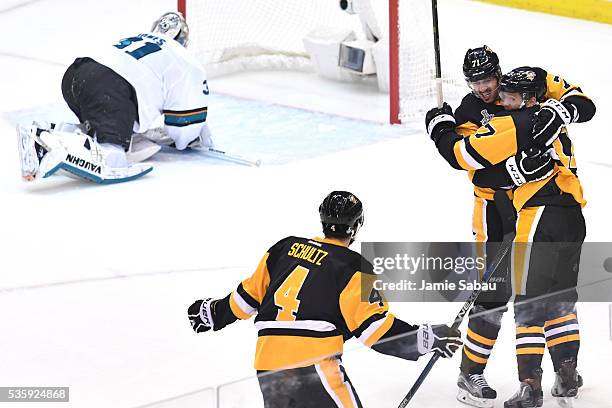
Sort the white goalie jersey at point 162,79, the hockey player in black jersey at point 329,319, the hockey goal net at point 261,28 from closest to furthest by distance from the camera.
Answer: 1. the hockey player in black jersey at point 329,319
2. the white goalie jersey at point 162,79
3. the hockey goal net at point 261,28

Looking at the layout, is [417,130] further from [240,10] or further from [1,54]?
[1,54]

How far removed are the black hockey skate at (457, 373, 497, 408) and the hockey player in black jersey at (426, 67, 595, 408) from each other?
5 cm

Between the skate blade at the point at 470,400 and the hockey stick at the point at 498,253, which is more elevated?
the hockey stick at the point at 498,253

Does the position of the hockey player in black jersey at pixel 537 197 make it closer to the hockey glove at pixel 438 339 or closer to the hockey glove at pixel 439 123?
the hockey glove at pixel 439 123

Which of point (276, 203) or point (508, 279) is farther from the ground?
point (508, 279)

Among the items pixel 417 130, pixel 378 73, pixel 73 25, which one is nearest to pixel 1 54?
pixel 73 25

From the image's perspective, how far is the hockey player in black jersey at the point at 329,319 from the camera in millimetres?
3133

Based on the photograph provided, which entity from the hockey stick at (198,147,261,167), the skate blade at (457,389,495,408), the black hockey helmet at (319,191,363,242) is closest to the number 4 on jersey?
the black hockey helmet at (319,191,363,242)

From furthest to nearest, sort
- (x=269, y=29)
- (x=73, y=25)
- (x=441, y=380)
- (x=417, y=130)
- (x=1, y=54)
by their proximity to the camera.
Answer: (x=73, y=25)
(x=1, y=54)
(x=269, y=29)
(x=417, y=130)
(x=441, y=380)

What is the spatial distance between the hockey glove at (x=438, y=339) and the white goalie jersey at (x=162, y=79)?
3.26 meters

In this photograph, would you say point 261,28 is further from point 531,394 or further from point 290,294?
point 290,294

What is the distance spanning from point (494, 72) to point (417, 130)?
9.85ft

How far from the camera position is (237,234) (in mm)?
5410

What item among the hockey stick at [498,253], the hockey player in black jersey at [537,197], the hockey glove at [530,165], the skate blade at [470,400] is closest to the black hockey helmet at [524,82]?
the hockey player in black jersey at [537,197]
